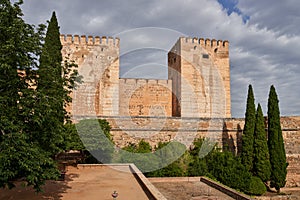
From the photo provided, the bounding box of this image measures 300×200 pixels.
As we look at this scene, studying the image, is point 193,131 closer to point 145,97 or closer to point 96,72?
point 145,97

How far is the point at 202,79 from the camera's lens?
2053 centimetres

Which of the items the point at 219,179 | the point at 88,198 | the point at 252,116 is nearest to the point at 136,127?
the point at 219,179

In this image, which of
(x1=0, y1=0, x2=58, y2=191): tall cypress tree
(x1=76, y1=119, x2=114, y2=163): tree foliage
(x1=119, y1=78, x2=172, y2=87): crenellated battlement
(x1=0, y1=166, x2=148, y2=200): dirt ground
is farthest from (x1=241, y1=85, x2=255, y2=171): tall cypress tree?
(x1=0, y1=0, x2=58, y2=191): tall cypress tree

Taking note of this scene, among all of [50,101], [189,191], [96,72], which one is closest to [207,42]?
[96,72]

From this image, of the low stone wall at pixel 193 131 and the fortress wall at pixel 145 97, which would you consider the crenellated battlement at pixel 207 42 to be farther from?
the low stone wall at pixel 193 131

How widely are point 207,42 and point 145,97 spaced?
226 inches

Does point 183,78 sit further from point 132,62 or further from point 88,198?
point 88,198

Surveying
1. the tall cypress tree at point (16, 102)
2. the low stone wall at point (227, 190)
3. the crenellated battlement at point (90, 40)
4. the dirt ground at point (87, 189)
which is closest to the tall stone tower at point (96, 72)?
the crenellated battlement at point (90, 40)

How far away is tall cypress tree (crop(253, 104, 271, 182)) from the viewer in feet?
48.0

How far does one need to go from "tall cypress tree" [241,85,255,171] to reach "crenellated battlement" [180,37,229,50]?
617cm

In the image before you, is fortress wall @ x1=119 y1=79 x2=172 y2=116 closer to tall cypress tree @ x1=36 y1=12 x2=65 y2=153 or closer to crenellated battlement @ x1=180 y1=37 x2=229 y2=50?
crenellated battlement @ x1=180 y1=37 x2=229 y2=50

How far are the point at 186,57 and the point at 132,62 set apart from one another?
15.0 ft

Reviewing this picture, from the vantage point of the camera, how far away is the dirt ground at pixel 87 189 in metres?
7.11

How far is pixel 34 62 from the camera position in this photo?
4746 millimetres
